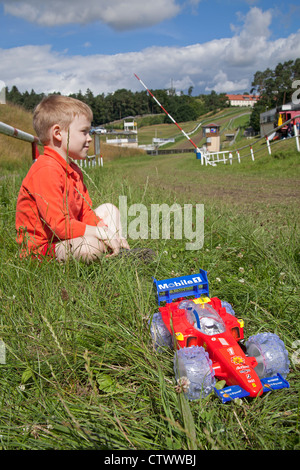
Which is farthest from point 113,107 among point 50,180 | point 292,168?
point 50,180

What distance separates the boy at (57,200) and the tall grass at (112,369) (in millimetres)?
139

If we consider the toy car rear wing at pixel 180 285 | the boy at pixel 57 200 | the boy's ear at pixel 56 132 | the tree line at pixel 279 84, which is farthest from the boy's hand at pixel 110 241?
the tree line at pixel 279 84

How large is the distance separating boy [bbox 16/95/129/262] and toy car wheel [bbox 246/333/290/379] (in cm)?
113

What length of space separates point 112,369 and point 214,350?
1.41 ft

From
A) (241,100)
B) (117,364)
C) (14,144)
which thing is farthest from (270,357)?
(241,100)

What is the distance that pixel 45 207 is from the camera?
2.22 meters

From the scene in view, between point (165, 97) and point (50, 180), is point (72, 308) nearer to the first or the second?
point (50, 180)

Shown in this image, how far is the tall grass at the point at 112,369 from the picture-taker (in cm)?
115

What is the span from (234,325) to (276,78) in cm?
5207

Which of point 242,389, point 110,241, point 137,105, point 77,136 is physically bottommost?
point 242,389

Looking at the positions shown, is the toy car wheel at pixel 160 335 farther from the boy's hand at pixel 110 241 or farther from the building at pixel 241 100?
the building at pixel 241 100

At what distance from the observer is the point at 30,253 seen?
2102mm

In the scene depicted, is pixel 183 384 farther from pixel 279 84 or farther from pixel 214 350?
pixel 279 84

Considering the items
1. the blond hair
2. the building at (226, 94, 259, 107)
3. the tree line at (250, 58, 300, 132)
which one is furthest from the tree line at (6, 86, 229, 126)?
the blond hair
